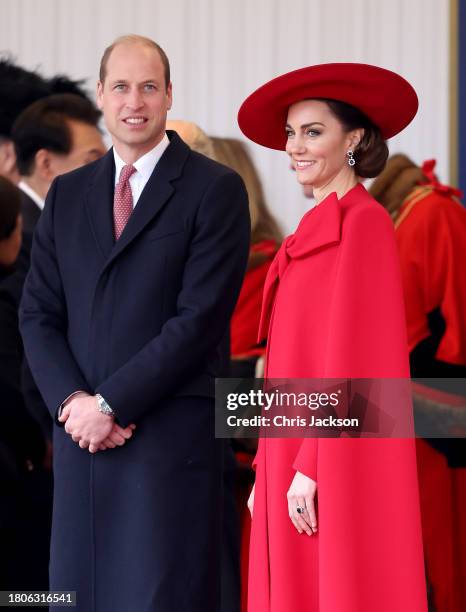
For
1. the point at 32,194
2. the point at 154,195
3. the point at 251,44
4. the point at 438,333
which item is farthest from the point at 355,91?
Answer: the point at 251,44

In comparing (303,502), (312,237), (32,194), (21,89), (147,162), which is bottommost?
(303,502)

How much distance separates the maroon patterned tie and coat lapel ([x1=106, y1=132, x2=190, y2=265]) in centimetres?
6

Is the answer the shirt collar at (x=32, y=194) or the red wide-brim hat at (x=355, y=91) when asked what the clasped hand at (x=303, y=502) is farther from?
the shirt collar at (x=32, y=194)

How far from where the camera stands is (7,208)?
3398 mm

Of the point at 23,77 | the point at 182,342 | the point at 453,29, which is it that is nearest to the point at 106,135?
the point at 23,77

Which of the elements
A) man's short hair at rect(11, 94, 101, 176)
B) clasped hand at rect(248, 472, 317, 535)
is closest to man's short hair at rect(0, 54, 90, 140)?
man's short hair at rect(11, 94, 101, 176)

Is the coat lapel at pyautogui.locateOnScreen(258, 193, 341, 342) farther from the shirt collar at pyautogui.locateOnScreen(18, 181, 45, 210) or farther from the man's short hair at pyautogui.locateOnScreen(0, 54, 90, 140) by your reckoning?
the man's short hair at pyautogui.locateOnScreen(0, 54, 90, 140)

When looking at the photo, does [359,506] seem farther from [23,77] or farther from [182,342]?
[23,77]

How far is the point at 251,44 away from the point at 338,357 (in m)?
3.10

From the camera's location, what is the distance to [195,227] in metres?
3.01

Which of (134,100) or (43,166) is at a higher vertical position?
(43,166)

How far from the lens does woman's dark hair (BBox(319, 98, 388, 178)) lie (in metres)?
2.83

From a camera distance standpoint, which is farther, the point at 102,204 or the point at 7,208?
the point at 7,208

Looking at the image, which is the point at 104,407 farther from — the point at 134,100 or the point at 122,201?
the point at 134,100
